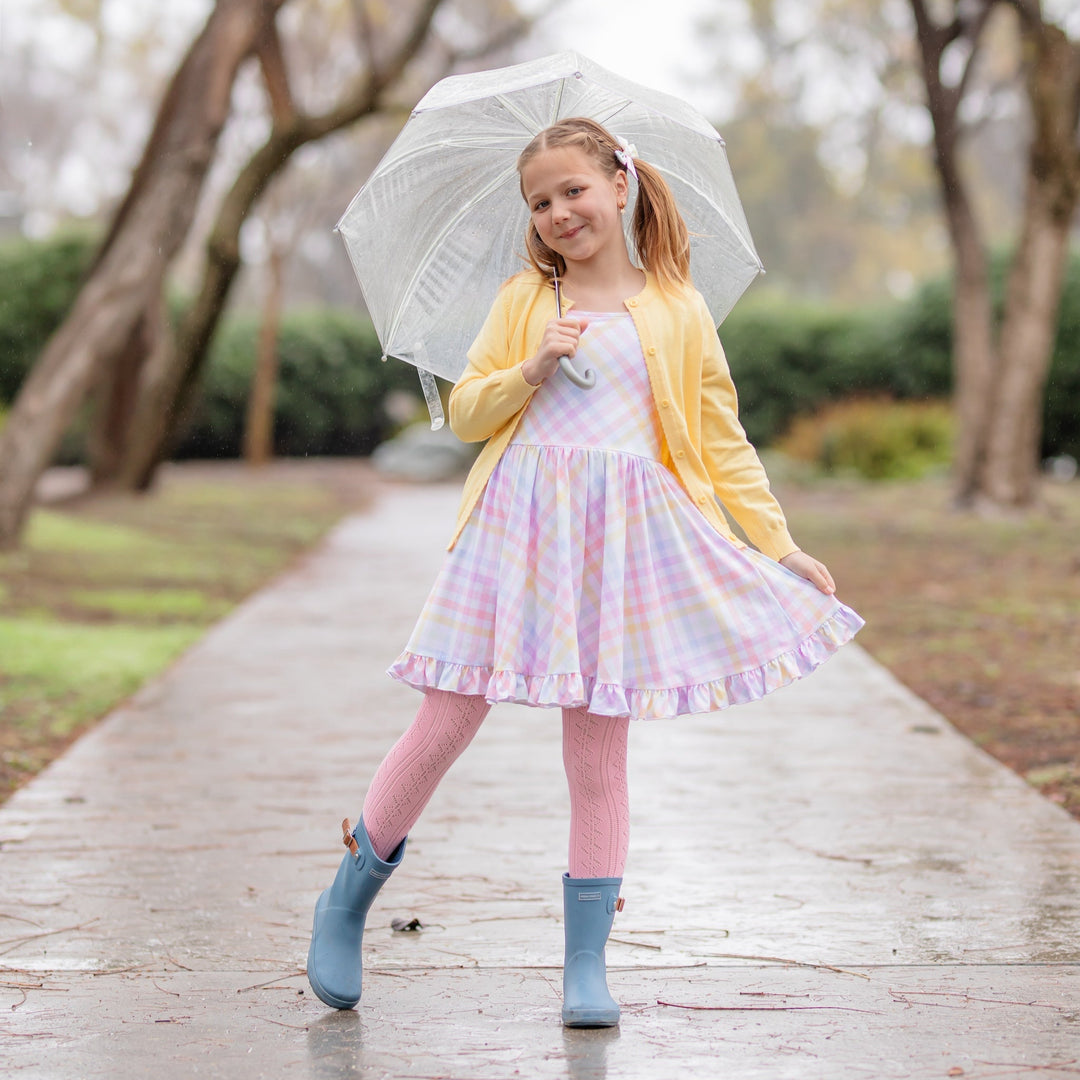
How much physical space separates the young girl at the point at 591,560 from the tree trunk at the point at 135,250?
8.23 meters

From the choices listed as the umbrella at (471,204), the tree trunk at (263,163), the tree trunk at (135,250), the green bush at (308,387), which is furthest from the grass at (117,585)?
the green bush at (308,387)

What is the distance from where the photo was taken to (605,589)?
112 inches

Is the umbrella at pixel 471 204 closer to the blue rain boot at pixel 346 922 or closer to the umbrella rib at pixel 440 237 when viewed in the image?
the umbrella rib at pixel 440 237

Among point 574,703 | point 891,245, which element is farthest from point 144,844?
point 891,245

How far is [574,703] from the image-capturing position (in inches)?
110

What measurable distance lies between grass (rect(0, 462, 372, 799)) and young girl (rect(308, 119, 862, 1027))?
2.54 meters

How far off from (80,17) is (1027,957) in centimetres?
2203

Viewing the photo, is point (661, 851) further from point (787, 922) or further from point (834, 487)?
point (834, 487)

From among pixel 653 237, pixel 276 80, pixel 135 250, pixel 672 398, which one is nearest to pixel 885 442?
pixel 276 80

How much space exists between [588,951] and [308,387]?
73.8 ft

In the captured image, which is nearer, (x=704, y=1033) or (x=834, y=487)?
(x=704, y=1033)

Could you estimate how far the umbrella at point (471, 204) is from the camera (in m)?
3.15

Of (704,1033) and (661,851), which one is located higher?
(704,1033)

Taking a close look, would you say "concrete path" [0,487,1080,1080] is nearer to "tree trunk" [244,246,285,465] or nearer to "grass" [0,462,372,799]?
"grass" [0,462,372,799]
